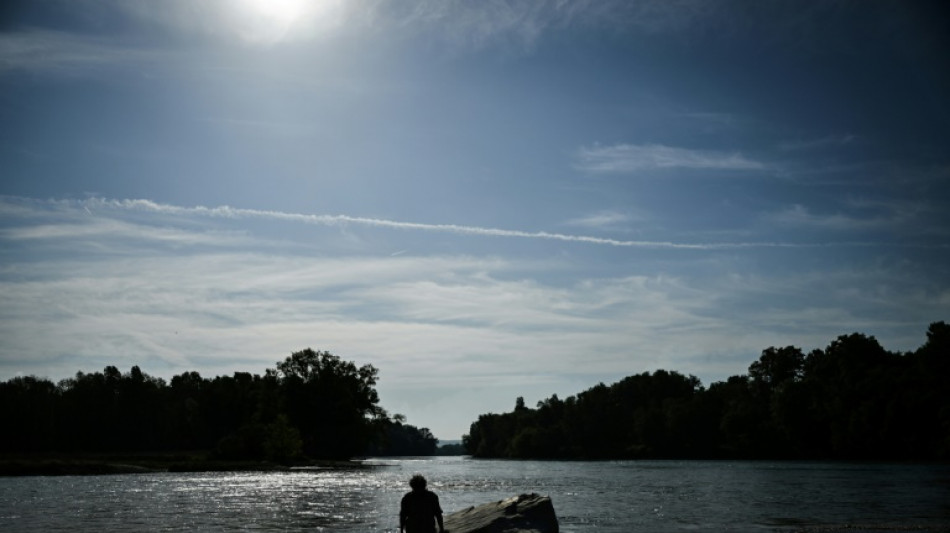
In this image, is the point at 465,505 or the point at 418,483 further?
the point at 465,505

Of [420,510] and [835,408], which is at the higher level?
[835,408]

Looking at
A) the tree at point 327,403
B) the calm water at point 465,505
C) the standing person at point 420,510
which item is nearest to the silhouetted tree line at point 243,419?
the tree at point 327,403

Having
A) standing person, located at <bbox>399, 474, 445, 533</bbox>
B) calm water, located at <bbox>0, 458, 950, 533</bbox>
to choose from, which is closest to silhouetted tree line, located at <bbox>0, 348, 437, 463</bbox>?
calm water, located at <bbox>0, 458, 950, 533</bbox>

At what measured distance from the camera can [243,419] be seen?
196 m

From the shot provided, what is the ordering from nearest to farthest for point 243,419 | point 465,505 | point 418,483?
point 418,483 < point 465,505 < point 243,419

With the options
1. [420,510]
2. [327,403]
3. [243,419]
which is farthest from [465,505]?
[243,419]

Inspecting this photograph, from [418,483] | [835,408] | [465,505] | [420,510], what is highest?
[835,408]

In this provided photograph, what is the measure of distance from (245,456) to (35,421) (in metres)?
54.2

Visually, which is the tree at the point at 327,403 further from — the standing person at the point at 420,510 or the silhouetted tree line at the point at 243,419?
the standing person at the point at 420,510

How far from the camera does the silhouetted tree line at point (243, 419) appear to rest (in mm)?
139125

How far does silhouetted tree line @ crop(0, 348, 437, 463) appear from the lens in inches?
5477

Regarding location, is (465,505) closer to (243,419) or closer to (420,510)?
(420,510)

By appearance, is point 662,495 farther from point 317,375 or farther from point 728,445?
point 728,445

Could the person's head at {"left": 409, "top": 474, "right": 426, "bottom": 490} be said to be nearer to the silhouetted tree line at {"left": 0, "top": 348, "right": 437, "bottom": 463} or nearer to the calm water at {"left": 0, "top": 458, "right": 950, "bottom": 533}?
the calm water at {"left": 0, "top": 458, "right": 950, "bottom": 533}
